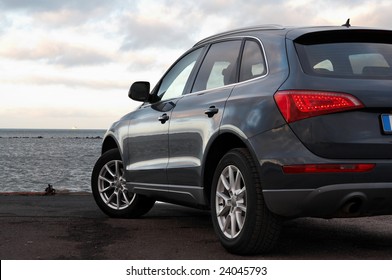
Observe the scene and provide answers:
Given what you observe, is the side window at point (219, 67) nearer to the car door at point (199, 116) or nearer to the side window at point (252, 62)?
the car door at point (199, 116)

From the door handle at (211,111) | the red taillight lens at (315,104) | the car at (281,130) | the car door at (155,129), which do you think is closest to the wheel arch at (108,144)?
the car door at (155,129)

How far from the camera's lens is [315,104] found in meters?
4.18

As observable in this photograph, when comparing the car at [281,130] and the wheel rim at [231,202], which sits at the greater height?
the car at [281,130]

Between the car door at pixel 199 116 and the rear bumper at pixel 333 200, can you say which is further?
the car door at pixel 199 116

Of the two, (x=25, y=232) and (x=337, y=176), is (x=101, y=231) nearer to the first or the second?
(x=25, y=232)

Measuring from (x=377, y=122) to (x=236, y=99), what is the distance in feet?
3.49

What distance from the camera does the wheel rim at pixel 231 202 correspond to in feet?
15.2

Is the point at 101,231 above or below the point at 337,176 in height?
below

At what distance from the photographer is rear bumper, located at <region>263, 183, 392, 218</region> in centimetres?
412

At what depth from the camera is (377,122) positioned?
4199mm

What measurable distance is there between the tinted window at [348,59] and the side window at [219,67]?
0.77m

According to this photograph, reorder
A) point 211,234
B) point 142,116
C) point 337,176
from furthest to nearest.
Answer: point 142,116 → point 211,234 → point 337,176

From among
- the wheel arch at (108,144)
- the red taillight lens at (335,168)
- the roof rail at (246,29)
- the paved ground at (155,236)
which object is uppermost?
the roof rail at (246,29)
